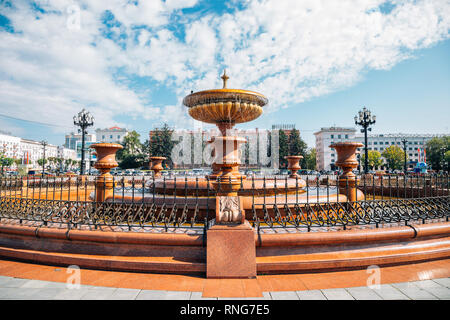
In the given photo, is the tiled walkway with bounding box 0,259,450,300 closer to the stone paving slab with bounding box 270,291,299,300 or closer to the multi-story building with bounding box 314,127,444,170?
the stone paving slab with bounding box 270,291,299,300

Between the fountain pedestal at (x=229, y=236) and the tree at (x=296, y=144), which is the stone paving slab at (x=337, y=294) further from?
the tree at (x=296, y=144)

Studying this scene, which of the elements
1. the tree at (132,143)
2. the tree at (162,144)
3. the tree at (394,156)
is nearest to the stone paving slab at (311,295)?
the tree at (162,144)

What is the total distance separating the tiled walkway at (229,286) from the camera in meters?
3.04

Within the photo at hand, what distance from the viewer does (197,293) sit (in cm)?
313

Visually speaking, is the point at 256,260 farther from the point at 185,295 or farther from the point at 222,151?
the point at 222,151

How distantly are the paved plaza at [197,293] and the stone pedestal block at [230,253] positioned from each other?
1.60ft

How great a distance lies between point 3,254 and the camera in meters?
4.45

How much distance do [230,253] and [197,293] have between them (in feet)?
2.46

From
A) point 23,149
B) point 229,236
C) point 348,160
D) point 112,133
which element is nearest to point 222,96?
point 348,160

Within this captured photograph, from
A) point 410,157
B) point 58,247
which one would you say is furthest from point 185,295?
point 410,157
